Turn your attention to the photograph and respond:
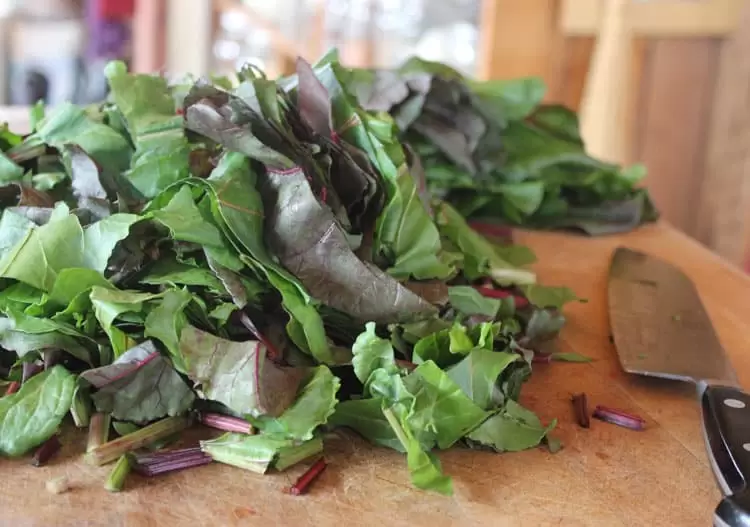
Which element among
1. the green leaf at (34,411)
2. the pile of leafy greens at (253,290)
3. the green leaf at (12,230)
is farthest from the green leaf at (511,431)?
the green leaf at (12,230)

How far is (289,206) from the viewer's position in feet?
2.48

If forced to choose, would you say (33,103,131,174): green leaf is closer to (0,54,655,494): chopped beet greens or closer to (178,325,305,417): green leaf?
(0,54,655,494): chopped beet greens

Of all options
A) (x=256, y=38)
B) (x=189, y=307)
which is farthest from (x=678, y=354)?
(x=256, y=38)

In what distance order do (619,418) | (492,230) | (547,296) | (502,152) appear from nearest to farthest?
1. (619,418)
2. (547,296)
3. (492,230)
4. (502,152)

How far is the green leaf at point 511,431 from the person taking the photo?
695 mm

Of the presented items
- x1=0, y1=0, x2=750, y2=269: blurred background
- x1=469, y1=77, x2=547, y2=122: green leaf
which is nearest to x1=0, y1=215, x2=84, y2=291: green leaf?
x1=469, y1=77, x2=547, y2=122: green leaf

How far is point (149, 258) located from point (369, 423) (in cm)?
25

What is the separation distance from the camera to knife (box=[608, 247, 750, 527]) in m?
0.66

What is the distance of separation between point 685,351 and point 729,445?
231 millimetres

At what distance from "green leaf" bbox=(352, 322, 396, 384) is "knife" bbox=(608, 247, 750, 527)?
28 cm

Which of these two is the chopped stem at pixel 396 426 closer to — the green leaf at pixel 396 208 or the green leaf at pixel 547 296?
the green leaf at pixel 396 208

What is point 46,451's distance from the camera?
2.15 feet

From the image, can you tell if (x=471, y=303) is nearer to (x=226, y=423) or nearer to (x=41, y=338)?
(x=226, y=423)

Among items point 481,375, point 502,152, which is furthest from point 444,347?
point 502,152
